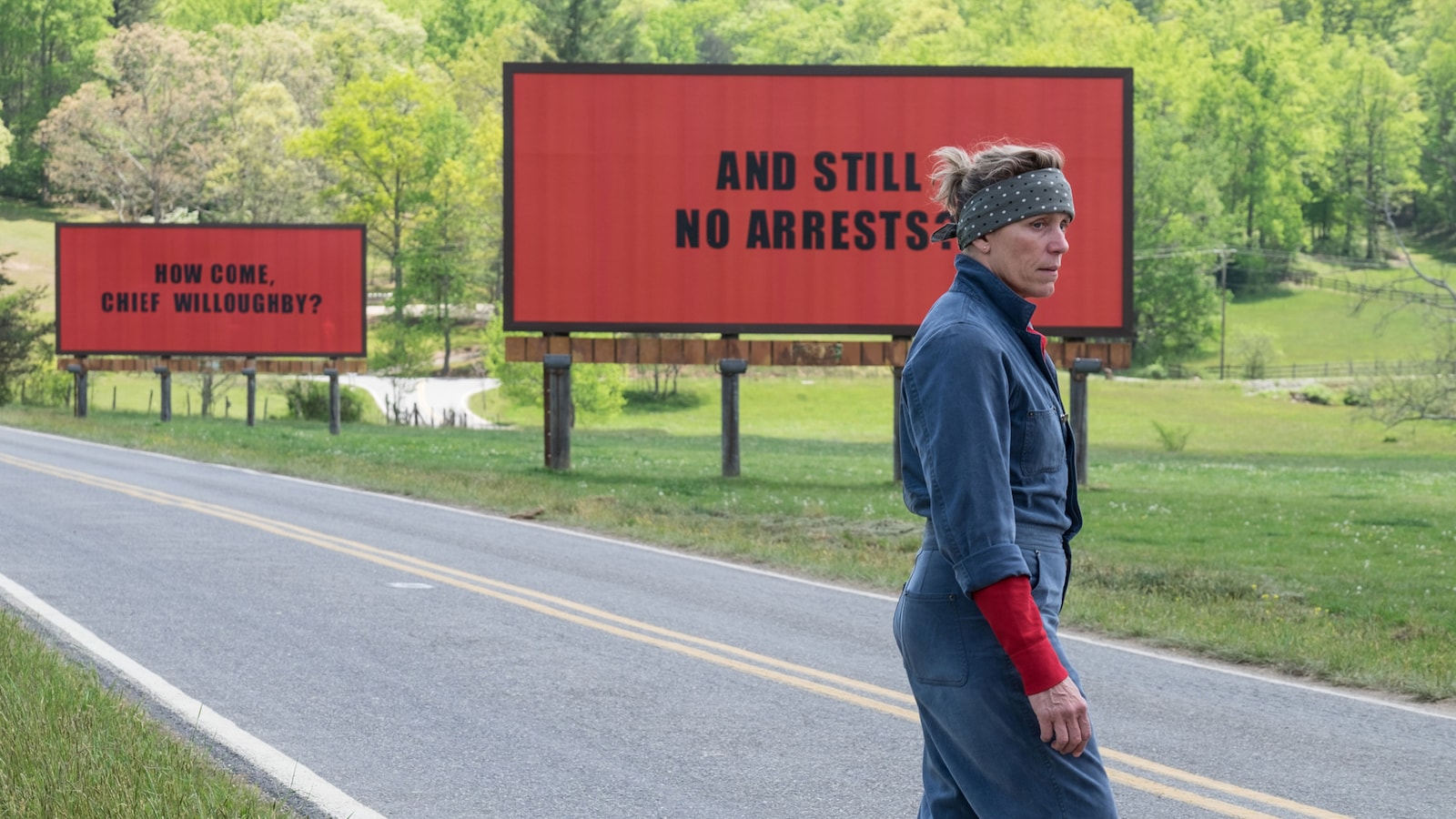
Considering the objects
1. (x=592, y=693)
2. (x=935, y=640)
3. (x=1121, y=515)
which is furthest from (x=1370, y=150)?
(x=935, y=640)

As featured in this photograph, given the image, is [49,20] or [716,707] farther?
[49,20]

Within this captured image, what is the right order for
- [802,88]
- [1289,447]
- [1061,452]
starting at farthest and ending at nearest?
[1289,447]
[802,88]
[1061,452]

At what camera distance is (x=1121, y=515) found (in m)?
20.5

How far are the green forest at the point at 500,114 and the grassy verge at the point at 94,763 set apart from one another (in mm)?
45955

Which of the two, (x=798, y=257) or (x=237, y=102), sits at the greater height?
(x=237, y=102)

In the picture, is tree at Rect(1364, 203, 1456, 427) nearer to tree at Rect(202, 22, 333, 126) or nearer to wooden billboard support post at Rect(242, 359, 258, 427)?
wooden billboard support post at Rect(242, 359, 258, 427)

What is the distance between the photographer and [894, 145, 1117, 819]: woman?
3199 millimetres

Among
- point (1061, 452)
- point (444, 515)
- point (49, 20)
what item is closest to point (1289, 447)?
point (444, 515)

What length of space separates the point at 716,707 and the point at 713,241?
17.0 metres

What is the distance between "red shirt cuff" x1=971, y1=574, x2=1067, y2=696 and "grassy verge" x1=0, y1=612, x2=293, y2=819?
343 centimetres

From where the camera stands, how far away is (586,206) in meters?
24.6

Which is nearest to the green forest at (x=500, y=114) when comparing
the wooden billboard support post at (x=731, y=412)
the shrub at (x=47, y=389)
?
the shrub at (x=47, y=389)

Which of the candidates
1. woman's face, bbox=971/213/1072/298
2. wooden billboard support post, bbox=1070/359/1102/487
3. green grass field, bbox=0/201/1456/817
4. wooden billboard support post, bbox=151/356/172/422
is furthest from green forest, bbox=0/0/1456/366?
woman's face, bbox=971/213/1072/298

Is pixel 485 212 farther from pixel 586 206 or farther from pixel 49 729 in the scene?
pixel 49 729
